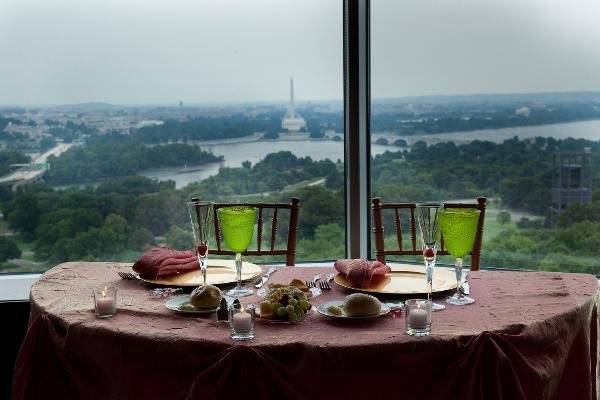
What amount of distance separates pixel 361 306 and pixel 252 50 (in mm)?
1971

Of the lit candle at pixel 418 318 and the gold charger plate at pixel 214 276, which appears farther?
the gold charger plate at pixel 214 276

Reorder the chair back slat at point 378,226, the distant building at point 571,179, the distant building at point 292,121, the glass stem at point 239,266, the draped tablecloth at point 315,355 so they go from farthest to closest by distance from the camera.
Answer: the distant building at point 292,121, the distant building at point 571,179, the chair back slat at point 378,226, the glass stem at point 239,266, the draped tablecloth at point 315,355

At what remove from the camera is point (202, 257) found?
2016 millimetres

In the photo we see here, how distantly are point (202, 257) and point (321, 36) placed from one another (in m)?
1.74

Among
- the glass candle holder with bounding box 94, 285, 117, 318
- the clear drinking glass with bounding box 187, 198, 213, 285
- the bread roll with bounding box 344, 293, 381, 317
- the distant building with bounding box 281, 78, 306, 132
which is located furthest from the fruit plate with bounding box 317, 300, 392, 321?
the distant building with bounding box 281, 78, 306, 132

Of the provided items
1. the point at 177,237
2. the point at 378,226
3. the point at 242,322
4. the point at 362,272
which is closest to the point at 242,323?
the point at 242,322

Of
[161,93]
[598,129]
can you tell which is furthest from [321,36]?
[598,129]

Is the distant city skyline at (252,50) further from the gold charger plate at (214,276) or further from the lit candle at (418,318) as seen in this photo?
the lit candle at (418,318)

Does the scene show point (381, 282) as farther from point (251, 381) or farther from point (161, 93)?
point (161, 93)

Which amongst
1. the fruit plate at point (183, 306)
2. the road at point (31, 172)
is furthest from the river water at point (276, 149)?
the fruit plate at point (183, 306)

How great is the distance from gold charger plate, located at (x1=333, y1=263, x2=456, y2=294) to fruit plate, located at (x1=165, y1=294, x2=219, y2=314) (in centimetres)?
44

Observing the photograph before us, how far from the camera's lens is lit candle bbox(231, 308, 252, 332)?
65.1 inches

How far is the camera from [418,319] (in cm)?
167

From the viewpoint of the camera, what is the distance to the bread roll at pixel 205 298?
1.87 meters
